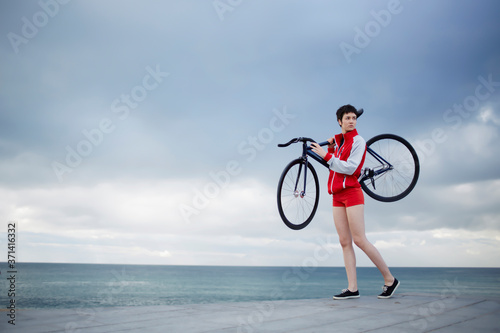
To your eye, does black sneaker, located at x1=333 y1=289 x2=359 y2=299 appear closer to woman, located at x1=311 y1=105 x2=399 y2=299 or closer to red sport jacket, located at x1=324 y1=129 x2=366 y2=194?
woman, located at x1=311 y1=105 x2=399 y2=299

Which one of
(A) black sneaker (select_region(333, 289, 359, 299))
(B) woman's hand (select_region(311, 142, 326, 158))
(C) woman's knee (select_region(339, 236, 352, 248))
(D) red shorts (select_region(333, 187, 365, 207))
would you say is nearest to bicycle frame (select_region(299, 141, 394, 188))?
(B) woman's hand (select_region(311, 142, 326, 158))

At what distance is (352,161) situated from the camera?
4.88m

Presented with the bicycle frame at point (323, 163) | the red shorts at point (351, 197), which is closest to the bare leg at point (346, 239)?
the red shorts at point (351, 197)

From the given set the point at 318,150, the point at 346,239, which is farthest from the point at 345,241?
the point at 318,150

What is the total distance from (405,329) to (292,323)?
1002 millimetres

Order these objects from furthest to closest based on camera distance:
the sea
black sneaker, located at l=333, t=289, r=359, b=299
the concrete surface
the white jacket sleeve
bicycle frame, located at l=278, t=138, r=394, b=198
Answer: the sea → bicycle frame, located at l=278, t=138, r=394, b=198 → black sneaker, located at l=333, t=289, r=359, b=299 → the white jacket sleeve → the concrete surface

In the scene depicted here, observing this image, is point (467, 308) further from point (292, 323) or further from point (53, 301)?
point (53, 301)

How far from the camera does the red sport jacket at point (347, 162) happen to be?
4844 mm

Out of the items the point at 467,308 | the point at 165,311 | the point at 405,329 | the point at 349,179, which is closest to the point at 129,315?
the point at 165,311

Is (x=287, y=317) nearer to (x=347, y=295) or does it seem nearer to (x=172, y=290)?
(x=347, y=295)

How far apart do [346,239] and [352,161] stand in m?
1.16

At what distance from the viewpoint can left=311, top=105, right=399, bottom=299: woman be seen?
4930mm

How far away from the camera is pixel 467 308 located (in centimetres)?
401

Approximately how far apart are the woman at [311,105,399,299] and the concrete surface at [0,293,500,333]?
42 centimetres
